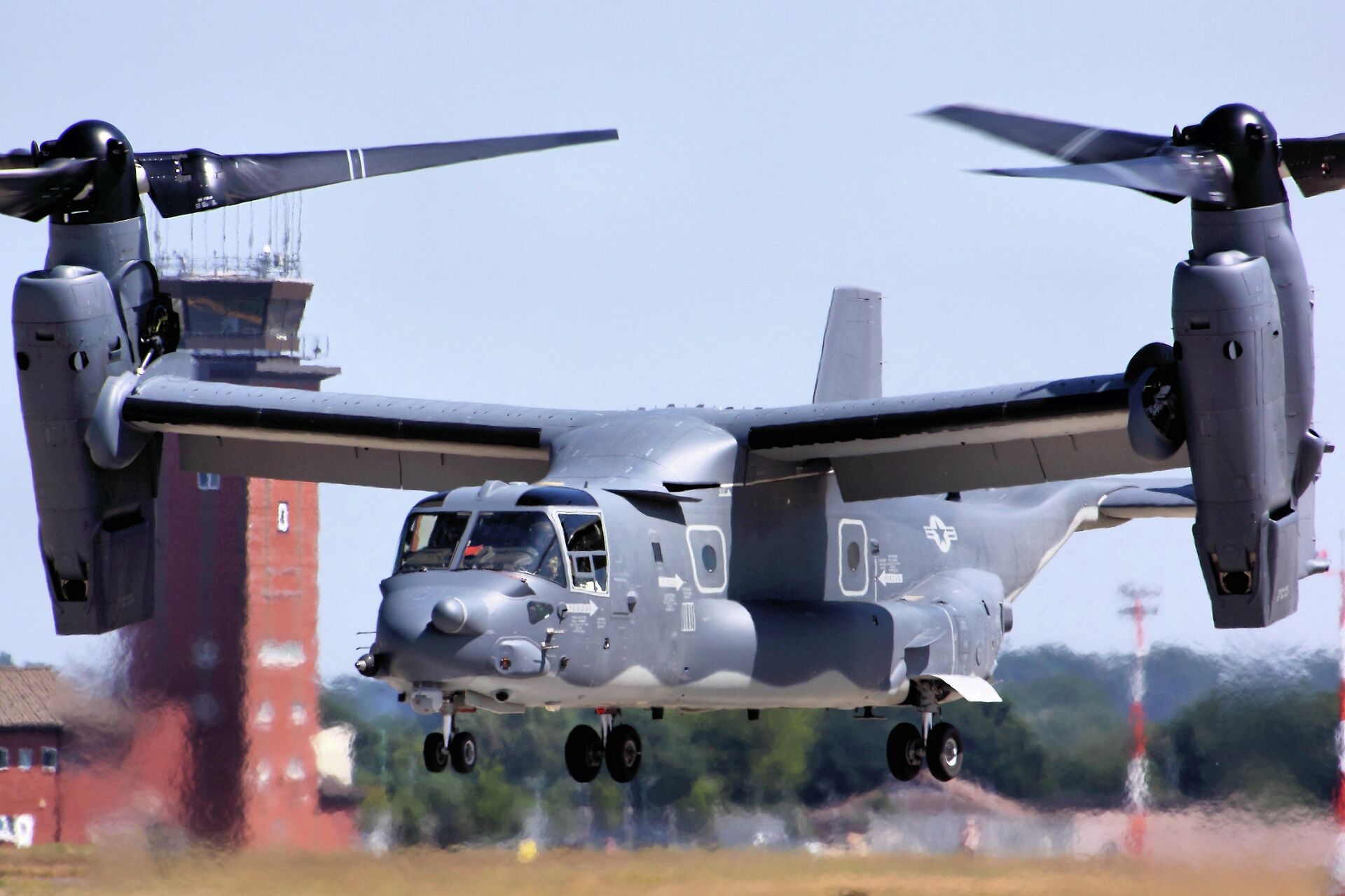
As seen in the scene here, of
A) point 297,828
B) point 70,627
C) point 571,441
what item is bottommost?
point 297,828

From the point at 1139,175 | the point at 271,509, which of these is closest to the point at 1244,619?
the point at 1139,175

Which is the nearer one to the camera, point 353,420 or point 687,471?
point 687,471

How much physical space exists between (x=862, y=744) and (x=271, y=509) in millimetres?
22738

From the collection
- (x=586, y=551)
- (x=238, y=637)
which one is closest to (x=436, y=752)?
(x=586, y=551)

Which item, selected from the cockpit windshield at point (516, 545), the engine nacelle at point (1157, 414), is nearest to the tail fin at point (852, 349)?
the engine nacelle at point (1157, 414)

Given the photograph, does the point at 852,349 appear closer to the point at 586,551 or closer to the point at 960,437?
the point at 960,437

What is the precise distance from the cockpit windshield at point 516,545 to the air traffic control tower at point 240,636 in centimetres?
468

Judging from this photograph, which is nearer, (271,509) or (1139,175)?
(1139,175)

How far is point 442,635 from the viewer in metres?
15.3

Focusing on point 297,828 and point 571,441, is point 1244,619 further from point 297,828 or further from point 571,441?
point 297,828

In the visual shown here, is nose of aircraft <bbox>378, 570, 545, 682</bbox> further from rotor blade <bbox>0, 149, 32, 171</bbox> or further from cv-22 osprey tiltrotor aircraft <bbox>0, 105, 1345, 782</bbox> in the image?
rotor blade <bbox>0, 149, 32, 171</bbox>

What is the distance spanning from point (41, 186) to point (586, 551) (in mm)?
5793

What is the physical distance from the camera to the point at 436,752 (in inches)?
658

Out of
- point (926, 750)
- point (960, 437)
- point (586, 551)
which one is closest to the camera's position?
point (586, 551)
